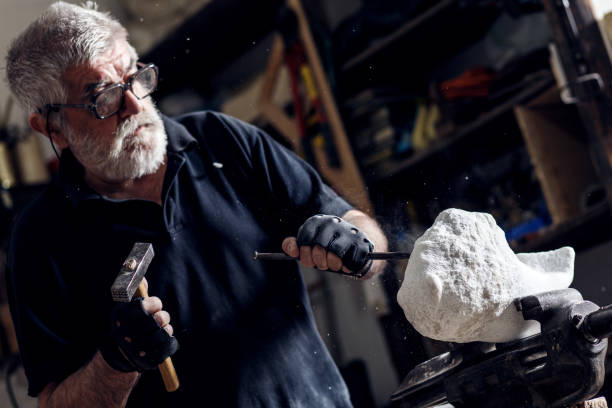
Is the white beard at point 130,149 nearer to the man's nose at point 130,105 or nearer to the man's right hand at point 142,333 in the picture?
the man's nose at point 130,105

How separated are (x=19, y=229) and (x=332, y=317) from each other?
1209mm

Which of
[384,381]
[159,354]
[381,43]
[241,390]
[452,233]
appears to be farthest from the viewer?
[381,43]


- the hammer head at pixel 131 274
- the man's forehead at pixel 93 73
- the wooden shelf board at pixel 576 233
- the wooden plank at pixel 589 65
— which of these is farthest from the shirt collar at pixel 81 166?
the wooden plank at pixel 589 65

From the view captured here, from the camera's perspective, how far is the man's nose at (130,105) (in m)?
1.20

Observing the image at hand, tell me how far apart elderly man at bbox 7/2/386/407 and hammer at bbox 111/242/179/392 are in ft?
0.31

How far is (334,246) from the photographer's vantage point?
0.97 meters

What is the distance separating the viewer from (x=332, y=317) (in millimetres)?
2240

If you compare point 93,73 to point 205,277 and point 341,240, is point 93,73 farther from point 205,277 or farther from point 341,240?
point 341,240

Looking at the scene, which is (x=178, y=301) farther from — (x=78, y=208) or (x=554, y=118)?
(x=554, y=118)

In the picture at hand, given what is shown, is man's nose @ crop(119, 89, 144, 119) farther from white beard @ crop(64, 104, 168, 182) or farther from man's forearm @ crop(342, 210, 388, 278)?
man's forearm @ crop(342, 210, 388, 278)

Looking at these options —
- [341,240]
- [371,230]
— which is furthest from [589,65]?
[341,240]

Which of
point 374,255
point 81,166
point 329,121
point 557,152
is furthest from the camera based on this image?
point 329,121

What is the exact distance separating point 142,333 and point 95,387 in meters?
0.28

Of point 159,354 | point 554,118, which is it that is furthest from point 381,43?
point 159,354
